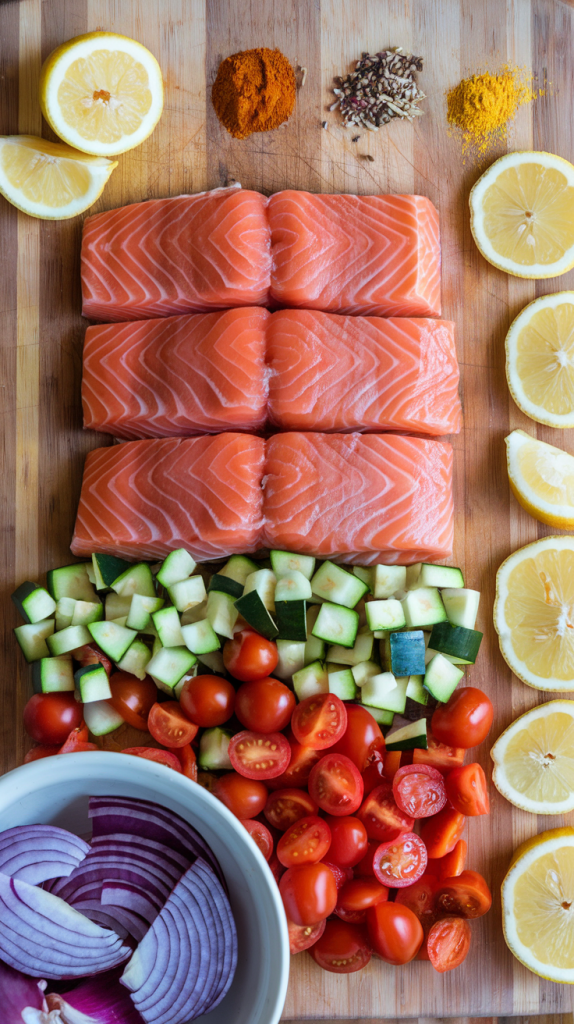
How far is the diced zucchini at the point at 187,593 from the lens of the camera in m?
2.96

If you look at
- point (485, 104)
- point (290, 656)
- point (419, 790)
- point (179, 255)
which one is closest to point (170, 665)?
point (290, 656)

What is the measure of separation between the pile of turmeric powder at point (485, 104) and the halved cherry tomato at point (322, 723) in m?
2.57

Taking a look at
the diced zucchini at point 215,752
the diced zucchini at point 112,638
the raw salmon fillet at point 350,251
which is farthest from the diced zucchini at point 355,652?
the raw salmon fillet at point 350,251

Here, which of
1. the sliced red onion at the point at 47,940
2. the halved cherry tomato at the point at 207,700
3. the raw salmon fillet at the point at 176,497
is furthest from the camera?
the raw salmon fillet at the point at 176,497

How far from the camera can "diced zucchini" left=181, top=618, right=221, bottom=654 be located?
2924 mm

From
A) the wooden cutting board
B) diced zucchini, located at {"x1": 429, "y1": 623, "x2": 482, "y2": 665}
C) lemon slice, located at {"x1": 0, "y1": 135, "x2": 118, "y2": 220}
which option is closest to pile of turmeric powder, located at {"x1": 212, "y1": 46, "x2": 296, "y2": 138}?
the wooden cutting board

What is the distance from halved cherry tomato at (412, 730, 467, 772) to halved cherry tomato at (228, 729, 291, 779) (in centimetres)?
56

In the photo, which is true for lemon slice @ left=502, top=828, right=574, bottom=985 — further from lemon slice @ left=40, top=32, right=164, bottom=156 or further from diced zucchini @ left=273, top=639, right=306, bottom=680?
lemon slice @ left=40, top=32, right=164, bottom=156

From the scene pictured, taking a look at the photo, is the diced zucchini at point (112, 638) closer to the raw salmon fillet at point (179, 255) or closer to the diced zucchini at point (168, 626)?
the diced zucchini at point (168, 626)

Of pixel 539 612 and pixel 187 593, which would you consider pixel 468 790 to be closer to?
pixel 539 612

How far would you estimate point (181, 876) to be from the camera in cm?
218

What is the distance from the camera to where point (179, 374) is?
3.02 metres

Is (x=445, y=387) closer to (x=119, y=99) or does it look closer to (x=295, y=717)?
(x=295, y=717)

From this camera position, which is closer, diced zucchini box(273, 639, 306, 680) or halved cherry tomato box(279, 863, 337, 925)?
halved cherry tomato box(279, 863, 337, 925)
